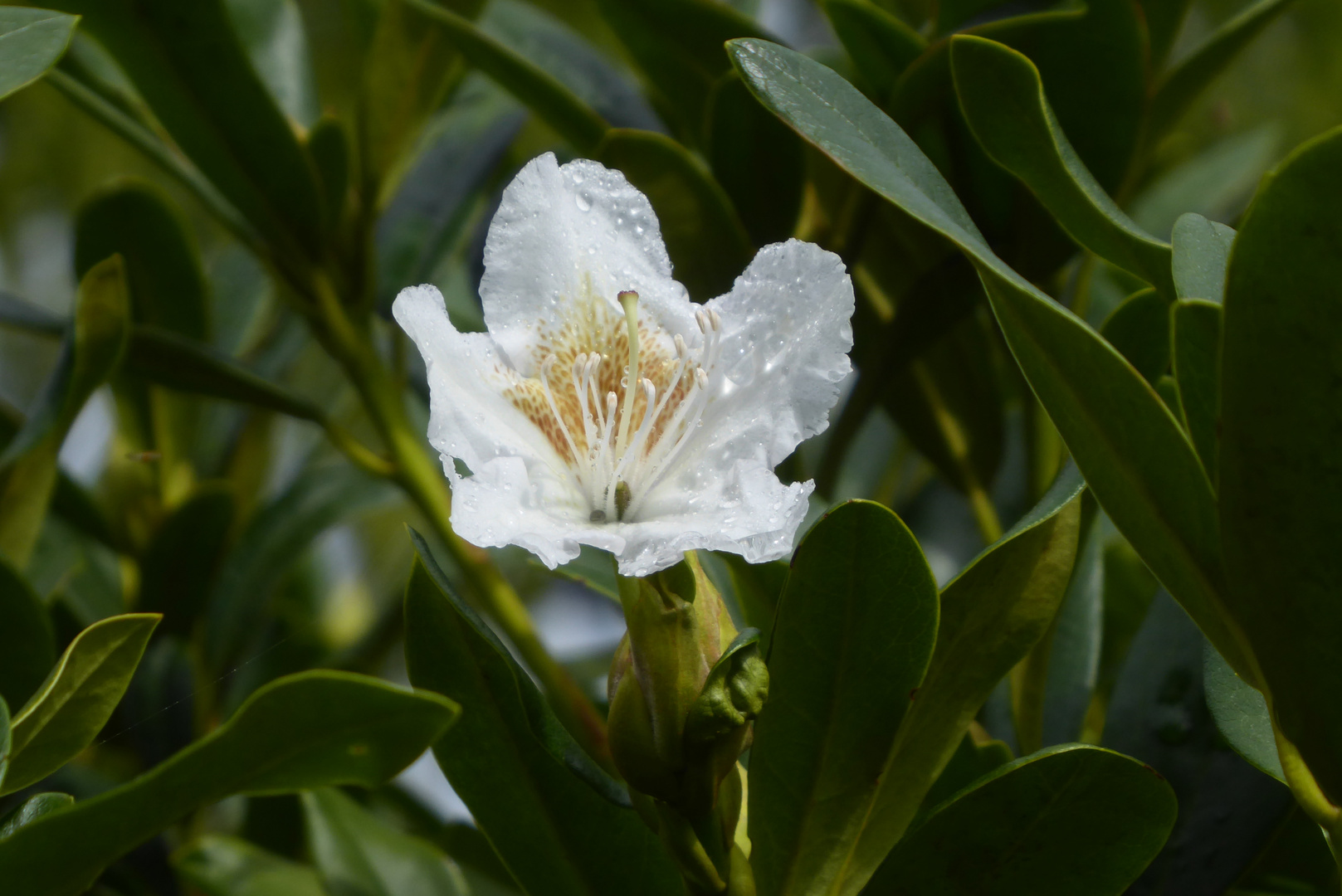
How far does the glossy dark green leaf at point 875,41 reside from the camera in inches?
39.6

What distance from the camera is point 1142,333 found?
Answer: 2.68 ft

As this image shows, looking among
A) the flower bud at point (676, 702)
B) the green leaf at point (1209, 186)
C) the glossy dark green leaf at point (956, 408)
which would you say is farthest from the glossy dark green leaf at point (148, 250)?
the green leaf at point (1209, 186)

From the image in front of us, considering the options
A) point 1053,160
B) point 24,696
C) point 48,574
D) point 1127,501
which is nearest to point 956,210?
point 1053,160

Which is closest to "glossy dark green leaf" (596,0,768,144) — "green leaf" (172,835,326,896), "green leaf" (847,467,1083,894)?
"green leaf" (847,467,1083,894)

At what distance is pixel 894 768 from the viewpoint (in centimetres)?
72

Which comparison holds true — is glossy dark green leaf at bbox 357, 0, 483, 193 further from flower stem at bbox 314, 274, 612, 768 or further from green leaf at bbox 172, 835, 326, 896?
green leaf at bbox 172, 835, 326, 896

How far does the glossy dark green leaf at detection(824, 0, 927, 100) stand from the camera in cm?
100

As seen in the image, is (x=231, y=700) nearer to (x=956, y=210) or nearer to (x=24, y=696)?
(x=24, y=696)

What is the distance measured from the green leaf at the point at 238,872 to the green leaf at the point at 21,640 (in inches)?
7.8

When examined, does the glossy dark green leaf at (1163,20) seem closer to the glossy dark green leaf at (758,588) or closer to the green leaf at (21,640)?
the glossy dark green leaf at (758,588)

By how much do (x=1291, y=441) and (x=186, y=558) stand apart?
3.79 ft

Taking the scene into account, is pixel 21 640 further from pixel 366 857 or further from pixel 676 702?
pixel 676 702

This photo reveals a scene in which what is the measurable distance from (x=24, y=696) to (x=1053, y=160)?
2.68 feet

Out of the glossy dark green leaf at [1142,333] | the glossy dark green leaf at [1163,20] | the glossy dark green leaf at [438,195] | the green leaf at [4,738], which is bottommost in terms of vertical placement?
the green leaf at [4,738]
